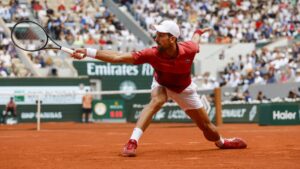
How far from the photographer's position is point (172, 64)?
10562 millimetres

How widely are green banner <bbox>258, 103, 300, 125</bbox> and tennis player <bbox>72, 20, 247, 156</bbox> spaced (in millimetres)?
13810

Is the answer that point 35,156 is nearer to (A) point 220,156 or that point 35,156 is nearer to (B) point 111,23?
(A) point 220,156

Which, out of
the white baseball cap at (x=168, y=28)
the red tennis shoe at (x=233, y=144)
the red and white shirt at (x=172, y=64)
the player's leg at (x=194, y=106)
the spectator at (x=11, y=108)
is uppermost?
the white baseball cap at (x=168, y=28)

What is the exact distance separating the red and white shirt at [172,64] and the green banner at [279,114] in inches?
571

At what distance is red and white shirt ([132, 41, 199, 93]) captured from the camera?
1040 cm

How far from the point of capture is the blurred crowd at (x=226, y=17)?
39281 mm

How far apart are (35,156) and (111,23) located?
28.1m

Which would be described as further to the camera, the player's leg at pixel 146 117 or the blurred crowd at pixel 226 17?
the blurred crowd at pixel 226 17

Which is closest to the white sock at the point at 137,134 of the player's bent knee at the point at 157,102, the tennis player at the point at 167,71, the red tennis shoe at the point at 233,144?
the tennis player at the point at 167,71

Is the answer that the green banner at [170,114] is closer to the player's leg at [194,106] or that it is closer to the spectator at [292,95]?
the spectator at [292,95]

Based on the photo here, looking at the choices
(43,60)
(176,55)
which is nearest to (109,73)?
(43,60)

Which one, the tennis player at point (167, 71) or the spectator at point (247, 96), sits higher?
the tennis player at point (167, 71)

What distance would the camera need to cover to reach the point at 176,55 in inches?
416

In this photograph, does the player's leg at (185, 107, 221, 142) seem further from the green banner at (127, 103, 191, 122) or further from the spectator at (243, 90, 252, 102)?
the spectator at (243, 90, 252, 102)
